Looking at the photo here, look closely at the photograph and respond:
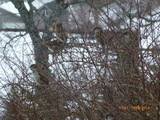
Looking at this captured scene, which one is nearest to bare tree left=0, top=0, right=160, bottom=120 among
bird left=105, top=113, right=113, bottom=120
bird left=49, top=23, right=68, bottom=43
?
bird left=105, top=113, right=113, bottom=120

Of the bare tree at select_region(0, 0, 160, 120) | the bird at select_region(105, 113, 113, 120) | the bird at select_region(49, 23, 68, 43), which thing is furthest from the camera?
the bird at select_region(49, 23, 68, 43)

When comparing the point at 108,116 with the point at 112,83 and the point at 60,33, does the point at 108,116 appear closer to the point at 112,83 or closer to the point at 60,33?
the point at 112,83

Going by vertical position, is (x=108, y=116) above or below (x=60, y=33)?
below

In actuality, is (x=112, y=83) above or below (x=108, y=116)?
above

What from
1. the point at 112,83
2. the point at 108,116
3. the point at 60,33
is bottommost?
the point at 108,116

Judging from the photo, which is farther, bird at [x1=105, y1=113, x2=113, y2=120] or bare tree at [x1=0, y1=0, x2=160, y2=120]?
bird at [x1=105, y1=113, x2=113, y2=120]

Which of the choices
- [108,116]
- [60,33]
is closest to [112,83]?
[108,116]

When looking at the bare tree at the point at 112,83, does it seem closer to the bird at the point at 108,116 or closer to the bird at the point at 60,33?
the bird at the point at 108,116

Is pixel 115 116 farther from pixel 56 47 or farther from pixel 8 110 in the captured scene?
pixel 56 47

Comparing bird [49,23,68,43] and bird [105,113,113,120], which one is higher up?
bird [49,23,68,43]

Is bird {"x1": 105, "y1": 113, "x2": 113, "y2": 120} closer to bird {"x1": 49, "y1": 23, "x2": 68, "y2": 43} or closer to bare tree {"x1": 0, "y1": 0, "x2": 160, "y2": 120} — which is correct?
bare tree {"x1": 0, "y1": 0, "x2": 160, "y2": 120}

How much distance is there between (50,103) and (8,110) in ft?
2.46

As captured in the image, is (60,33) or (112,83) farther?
(60,33)

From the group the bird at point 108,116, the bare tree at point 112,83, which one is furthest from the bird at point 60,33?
the bird at point 108,116
